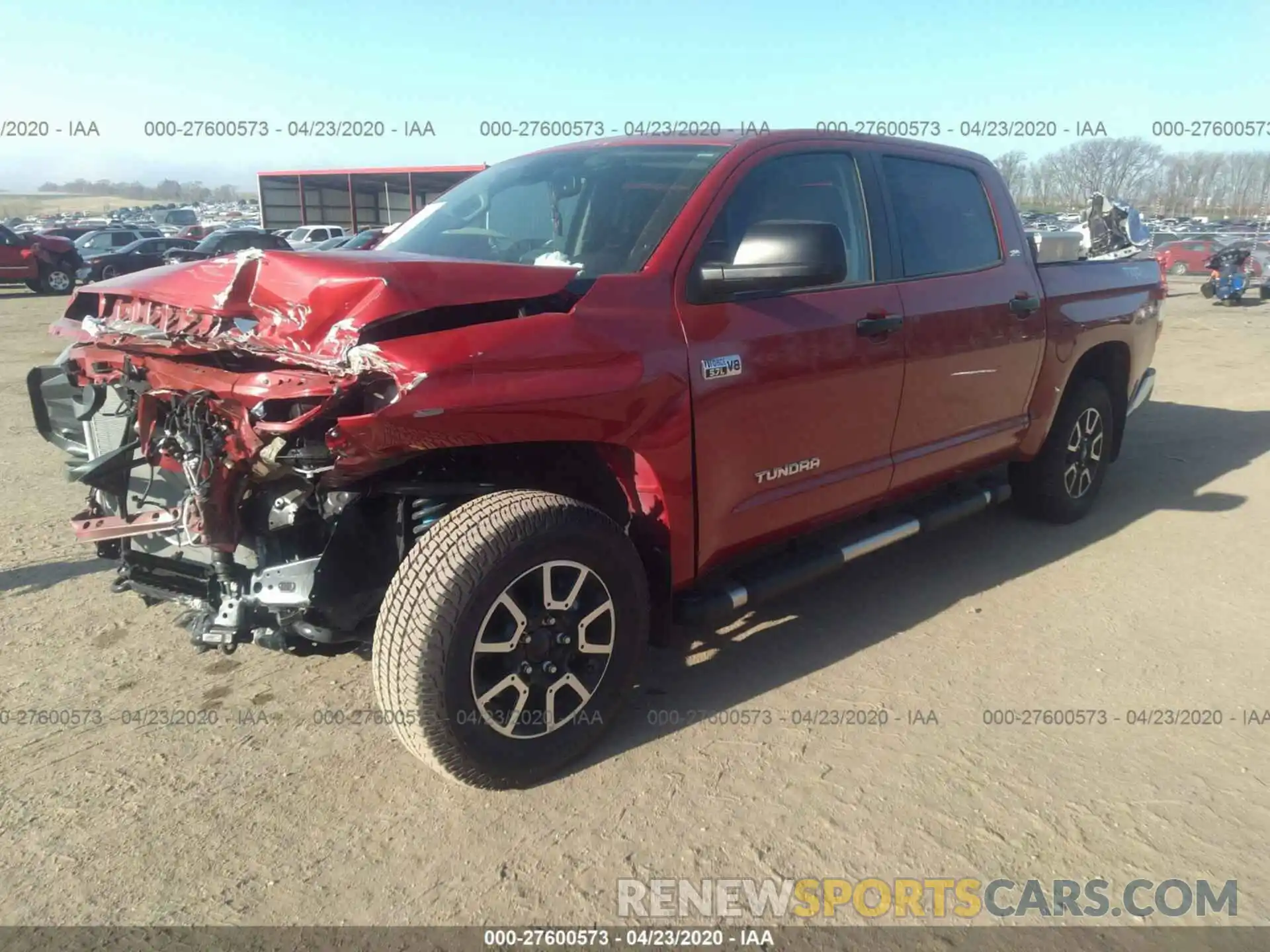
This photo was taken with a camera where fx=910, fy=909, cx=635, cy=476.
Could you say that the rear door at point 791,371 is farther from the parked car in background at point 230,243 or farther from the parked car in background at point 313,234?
the parked car in background at point 313,234

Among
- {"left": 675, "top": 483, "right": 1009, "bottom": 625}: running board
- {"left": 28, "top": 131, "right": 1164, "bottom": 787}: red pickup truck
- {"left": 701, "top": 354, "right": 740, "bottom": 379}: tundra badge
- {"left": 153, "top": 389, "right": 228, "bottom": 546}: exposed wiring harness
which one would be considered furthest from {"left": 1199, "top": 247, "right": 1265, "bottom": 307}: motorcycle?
{"left": 153, "top": 389, "right": 228, "bottom": 546}: exposed wiring harness

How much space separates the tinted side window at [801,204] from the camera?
10.3 feet

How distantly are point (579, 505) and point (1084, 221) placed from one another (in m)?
7.19

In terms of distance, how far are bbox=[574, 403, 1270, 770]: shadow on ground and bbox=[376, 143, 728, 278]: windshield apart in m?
1.55

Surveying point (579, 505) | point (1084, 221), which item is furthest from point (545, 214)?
point (1084, 221)

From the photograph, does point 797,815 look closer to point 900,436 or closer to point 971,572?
point 900,436

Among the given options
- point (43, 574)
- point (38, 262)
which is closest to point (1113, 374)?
point (43, 574)

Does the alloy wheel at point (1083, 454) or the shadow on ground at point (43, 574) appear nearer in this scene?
the shadow on ground at point (43, 574)

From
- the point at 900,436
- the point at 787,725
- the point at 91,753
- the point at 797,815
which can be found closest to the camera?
the point at 797,815

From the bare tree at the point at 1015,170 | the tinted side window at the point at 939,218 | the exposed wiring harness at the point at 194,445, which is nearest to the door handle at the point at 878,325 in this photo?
the tinted side window at the point at 939,218

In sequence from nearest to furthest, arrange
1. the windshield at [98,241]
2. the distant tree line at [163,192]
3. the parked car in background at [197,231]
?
the windshield at [98,241] → the parked car in background at [197,231] → the distant tree line at [163,192]

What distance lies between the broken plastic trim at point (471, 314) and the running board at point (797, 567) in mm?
1132

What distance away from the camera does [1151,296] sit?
218 inches

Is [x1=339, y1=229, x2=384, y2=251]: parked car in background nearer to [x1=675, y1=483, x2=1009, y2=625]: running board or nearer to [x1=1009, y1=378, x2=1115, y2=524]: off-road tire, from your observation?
[x1=675, y1=483, x2=1009, y2=625]: running board
